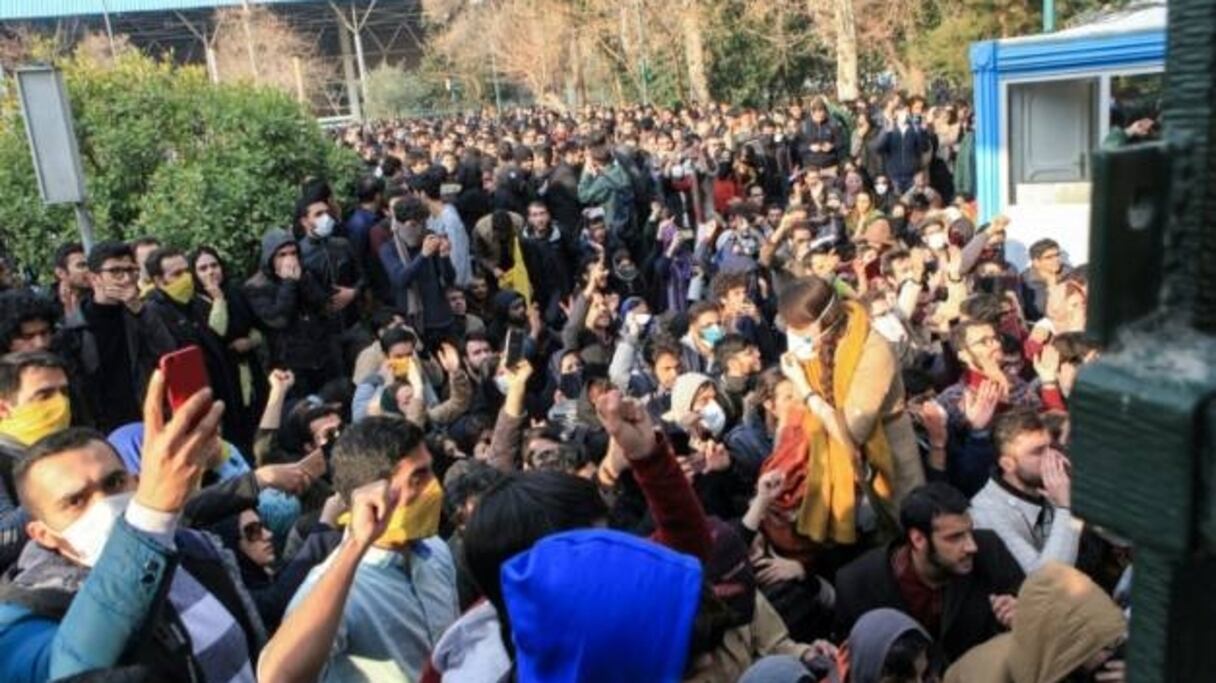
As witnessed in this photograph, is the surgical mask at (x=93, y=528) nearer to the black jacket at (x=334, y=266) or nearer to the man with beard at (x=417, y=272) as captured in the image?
the black jacket at (x=334, y=266)

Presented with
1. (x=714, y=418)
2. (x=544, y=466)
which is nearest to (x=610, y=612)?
(x=544, y=466)

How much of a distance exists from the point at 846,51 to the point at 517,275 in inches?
616

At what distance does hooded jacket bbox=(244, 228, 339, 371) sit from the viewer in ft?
19.4

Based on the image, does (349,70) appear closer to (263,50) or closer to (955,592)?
(263,50)

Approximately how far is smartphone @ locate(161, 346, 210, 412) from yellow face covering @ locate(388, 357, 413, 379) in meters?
3.27

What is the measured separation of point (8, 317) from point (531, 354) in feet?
9.23

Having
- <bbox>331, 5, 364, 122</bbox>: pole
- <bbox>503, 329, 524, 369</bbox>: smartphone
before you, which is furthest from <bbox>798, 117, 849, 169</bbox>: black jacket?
<bbox>331, 5, 364, 122</bbox>: pole

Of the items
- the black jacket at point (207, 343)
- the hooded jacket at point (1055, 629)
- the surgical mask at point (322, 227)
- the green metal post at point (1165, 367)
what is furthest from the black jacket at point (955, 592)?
the surgical mask at point (322, 227)

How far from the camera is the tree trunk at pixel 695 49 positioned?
25281mm

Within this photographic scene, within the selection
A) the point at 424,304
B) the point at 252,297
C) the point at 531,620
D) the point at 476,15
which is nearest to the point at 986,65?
the point at 424,304

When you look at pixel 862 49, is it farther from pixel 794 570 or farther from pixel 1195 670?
pixel 1195 670

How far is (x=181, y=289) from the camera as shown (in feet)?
17.3

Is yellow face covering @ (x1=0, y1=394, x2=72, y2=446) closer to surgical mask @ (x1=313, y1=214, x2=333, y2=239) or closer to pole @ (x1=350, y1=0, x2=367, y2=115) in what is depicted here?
surgical mask @ (x1=313, y1=214, x2=333, y2=239)

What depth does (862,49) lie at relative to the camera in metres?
26.1
